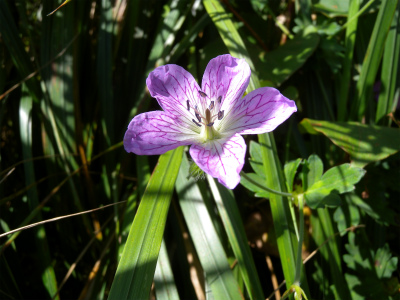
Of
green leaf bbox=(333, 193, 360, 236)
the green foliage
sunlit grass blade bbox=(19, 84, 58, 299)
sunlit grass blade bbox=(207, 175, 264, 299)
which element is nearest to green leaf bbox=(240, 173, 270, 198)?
the green foliage

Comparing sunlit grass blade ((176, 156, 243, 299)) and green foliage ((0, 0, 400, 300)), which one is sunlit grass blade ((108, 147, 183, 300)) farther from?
sunlit grass blade ((176, 156, 243, 299))

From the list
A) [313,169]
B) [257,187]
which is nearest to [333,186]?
[313,169]

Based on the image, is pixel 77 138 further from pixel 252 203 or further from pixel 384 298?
pixel 384 298

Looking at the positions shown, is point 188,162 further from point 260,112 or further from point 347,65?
point 347,65

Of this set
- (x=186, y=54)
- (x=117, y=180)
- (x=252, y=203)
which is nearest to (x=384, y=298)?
(x=252, y=203)

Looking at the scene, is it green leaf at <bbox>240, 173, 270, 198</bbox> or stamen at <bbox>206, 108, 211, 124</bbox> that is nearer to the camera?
stamen at <bbox>206, 108, 211, 124</bbox>
